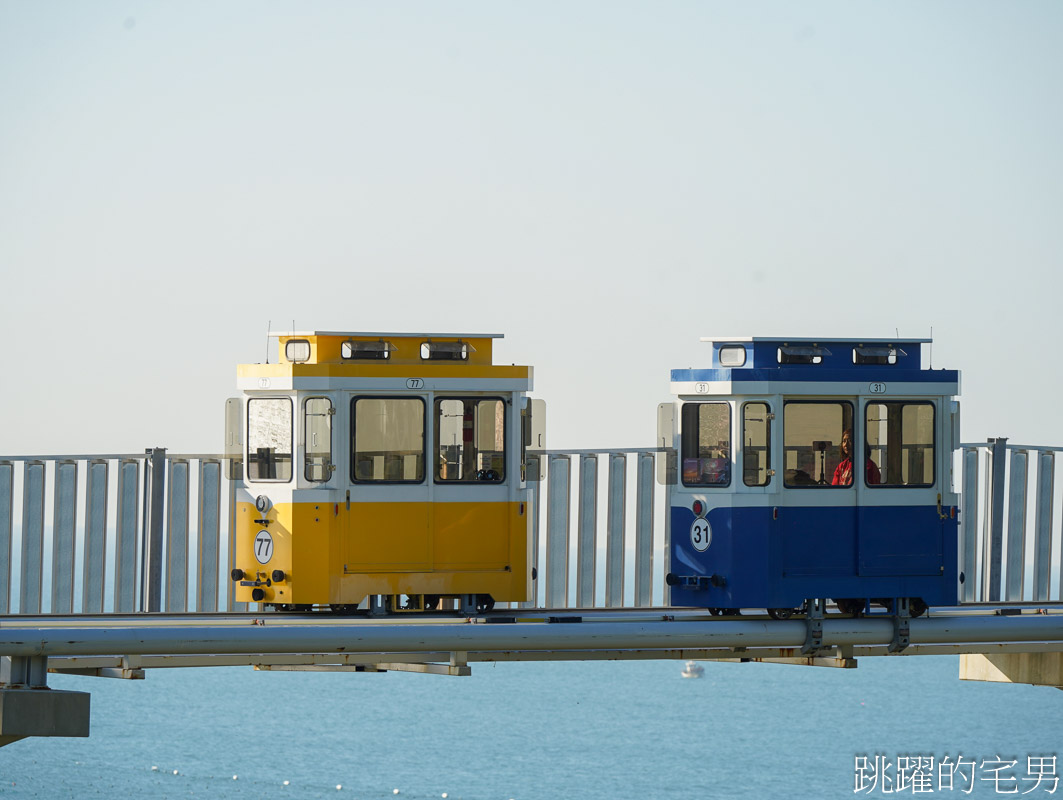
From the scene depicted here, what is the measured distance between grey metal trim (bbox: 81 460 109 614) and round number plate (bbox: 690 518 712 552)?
5.88 metres

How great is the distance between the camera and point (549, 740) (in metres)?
170

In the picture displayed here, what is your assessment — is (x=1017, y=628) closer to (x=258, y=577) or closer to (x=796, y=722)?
(x=258, y=577)

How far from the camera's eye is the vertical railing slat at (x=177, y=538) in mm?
19078

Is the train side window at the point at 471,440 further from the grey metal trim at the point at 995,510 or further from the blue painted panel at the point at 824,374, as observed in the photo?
the grey metal trim at the point at 995,510

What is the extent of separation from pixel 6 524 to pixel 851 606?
8389mm

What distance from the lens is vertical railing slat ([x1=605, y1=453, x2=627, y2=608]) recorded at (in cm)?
1958

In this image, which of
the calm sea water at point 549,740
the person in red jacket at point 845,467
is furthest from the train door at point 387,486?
the calm sea water at point 549,740

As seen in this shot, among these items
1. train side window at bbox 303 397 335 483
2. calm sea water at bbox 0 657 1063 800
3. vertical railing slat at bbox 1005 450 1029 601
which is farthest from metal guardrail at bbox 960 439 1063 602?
calm sea water at bbox 0 657 1063 800

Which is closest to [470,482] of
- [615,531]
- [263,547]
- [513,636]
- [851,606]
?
[615,531]

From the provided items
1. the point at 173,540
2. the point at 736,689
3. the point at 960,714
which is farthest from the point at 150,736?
the point at 173,540

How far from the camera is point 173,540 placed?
19141mm

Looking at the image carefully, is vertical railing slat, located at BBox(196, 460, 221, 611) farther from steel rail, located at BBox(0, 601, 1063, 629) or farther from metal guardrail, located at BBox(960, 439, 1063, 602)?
metal guardrail, located at BBox(960, 439, 1063, 602)

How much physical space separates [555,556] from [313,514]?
2936mm

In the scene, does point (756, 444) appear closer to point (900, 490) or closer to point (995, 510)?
point (900, 490)
